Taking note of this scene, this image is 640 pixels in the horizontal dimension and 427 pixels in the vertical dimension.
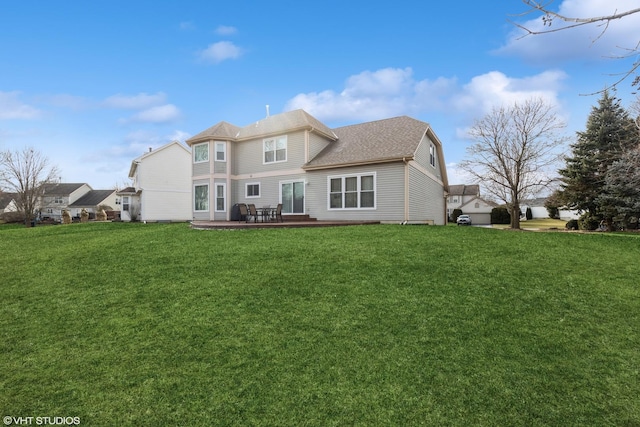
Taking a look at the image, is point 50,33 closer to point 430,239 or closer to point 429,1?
point 429,1

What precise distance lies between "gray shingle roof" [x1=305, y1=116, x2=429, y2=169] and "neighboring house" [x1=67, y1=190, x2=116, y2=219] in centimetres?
5094

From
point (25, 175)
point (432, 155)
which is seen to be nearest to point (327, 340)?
point (432, 155)

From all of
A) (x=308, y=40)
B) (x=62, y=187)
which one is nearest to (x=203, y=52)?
(x=308, y=40)

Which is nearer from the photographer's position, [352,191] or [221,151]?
[352,191]

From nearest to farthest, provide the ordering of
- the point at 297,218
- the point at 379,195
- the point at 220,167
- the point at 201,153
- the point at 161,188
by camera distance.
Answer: the point at 379,195, the point at 297,218, the point at 220,167, the point at 201,153, the point at 161,188

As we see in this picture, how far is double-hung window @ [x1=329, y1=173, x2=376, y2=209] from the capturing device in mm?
14961

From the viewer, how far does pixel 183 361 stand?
3643 millimetres

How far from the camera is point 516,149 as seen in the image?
24.5 metres

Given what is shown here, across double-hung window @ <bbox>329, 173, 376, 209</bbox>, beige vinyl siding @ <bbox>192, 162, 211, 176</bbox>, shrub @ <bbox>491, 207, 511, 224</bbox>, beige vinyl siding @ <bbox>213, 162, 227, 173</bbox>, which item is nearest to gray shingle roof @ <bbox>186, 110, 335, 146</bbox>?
beige vinyl siding @ <bbox>192, 162, 211, 176</bbox>

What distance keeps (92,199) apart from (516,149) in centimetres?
6578

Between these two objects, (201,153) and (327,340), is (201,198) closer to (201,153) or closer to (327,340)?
(201,153)

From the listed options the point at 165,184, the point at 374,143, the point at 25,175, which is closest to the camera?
the point at 374,143

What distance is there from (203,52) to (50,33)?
236 inches

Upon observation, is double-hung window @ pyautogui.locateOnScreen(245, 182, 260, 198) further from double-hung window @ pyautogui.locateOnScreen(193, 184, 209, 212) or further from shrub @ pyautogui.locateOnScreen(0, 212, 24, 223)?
shrub @ pyautogui.locateOnScreen(0, 212, 24, 223)
